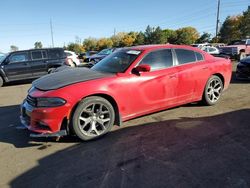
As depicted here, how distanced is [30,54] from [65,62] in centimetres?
172

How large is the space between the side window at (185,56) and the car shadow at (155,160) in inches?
58.4

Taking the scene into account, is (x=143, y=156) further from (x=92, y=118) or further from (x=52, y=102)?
(x=52, y=102)

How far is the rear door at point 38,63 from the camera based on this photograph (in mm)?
12797

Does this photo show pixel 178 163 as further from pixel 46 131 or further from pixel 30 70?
pixel 30 70

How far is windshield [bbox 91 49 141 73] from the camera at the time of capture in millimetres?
5039

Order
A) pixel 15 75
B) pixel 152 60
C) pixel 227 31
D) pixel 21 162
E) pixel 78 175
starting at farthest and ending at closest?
pixel 227 31 < pixel 15 75 < pixel 152 60 < pixel 21 162 < pixel 78 175

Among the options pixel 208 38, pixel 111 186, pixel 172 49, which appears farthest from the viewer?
pixel 208 38

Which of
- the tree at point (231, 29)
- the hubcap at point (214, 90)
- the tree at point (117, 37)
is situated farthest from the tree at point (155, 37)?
the hubcap at point (214, 90)

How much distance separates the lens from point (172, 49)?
5566mm

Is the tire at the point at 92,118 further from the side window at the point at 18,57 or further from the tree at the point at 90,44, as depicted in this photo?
the tree at the point at 90,44

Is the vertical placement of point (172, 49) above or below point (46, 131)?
above

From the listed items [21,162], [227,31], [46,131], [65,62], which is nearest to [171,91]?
[46,131]

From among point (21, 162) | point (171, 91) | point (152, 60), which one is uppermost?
point (152, 60)

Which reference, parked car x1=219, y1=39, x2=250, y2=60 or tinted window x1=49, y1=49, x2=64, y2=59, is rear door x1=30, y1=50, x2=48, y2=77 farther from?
parked car x1=219, y1=39, x2=250, y2=60
